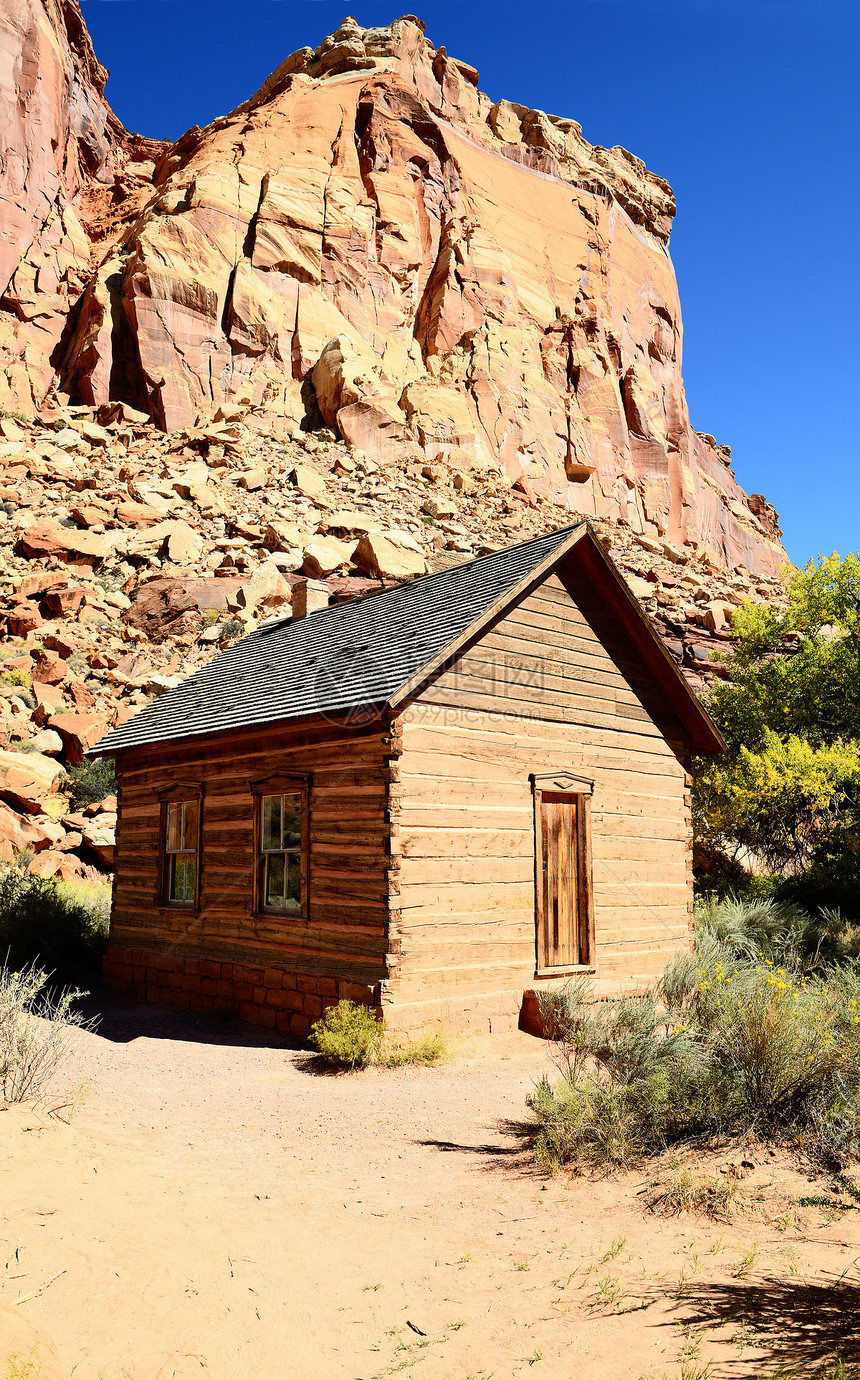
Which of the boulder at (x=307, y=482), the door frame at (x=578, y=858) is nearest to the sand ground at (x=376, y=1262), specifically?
the door frame at (x=578, y=858)

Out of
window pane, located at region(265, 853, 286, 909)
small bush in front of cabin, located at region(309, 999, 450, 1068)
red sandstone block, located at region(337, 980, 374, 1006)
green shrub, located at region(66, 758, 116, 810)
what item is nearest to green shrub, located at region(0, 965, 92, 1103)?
small bush in front of cabin, located at region(309, 999, 450, 1068)

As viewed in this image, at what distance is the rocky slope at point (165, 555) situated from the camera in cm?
2420

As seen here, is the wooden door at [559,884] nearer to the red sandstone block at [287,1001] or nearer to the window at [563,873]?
the window at [563,873]

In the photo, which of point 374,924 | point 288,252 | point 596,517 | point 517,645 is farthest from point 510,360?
point 374,924

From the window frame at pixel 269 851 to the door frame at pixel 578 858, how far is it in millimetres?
2896

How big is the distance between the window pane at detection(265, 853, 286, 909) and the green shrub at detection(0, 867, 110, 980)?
4.54 metres

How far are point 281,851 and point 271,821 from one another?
18.8 inches

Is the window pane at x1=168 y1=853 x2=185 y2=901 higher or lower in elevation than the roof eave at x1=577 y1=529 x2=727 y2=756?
lower

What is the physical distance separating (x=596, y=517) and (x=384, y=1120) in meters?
49.2

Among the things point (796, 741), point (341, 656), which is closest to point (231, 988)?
point (341, 656)

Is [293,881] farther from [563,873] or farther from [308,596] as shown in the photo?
[308,596]

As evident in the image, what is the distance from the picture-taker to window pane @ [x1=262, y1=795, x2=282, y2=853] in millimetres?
11891

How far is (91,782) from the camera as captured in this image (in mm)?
22609

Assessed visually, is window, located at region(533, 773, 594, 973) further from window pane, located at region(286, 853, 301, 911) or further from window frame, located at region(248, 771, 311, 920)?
window pane, located at region(286, 853, 301, 911)
